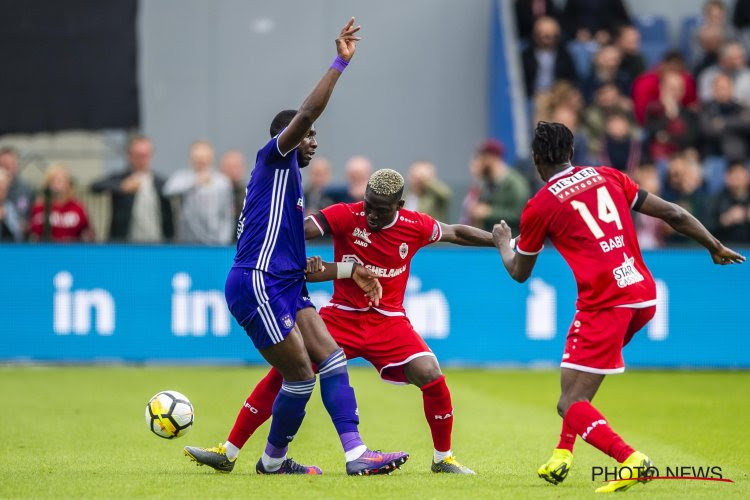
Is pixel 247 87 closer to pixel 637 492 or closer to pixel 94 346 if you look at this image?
pixel 94 346

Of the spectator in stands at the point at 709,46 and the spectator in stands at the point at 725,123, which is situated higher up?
the spectator in stands at the point at 709,46

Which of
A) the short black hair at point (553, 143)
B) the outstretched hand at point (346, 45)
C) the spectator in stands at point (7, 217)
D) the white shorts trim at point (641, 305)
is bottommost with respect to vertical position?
the spectator in stands at point (7, 217)

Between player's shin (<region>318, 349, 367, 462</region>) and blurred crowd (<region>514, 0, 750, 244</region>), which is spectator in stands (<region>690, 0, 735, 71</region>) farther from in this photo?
player's shin (<region>318, 349, 367, 462</region>)

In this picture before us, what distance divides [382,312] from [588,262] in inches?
67.0

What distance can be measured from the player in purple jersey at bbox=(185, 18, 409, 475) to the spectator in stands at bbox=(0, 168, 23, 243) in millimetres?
9422

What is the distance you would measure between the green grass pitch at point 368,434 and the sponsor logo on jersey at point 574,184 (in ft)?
5.63

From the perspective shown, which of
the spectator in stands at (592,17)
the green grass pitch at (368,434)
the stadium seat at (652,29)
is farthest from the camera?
the stadium seat at (652,29)

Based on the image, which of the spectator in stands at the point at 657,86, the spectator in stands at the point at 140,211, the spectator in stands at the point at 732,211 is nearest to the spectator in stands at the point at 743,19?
the spectator in stands at the point at 657,86

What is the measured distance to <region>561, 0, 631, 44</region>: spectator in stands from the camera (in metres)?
21.2

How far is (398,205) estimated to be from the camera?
8.94 m

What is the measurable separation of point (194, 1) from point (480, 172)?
7.40 m

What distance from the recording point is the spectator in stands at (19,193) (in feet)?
57.4

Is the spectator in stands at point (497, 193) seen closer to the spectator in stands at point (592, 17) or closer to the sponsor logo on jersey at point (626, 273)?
the spectator in stands at point (592, 17)

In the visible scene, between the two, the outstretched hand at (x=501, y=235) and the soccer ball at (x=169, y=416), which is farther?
the soccer ball at (x=169, y=416)
